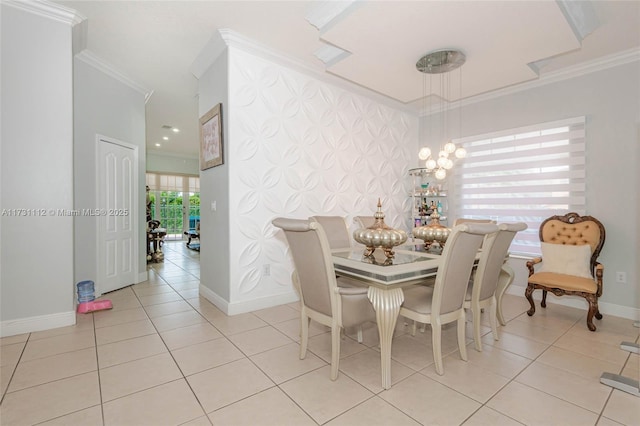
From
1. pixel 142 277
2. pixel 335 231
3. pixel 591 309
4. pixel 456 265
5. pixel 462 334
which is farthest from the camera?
pixel 142 277

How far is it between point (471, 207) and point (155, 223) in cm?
652

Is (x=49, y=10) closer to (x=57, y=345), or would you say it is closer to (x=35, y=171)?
(x=35, y=171)

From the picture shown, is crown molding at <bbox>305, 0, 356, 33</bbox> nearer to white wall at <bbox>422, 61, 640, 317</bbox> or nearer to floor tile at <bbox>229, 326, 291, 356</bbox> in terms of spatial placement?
floor tile at <bbox>229, 326, 291, 356</bbox>

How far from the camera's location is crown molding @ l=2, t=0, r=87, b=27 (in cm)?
255

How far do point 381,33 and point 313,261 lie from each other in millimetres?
2207

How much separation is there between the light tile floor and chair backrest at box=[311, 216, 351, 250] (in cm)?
91

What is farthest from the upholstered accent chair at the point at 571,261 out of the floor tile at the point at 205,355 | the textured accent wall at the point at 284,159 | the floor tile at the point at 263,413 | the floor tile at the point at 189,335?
the floor tile at the point at 189,335

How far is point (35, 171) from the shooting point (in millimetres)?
2629

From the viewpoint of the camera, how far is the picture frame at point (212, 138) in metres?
3.24

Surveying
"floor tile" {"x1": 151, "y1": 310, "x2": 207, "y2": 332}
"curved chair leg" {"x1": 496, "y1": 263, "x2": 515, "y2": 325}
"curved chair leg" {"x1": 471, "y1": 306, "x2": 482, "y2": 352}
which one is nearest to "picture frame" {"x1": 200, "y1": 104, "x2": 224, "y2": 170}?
"floor tile" {"x1": 151, "y1": 310, "x2": 207, "y2": 332}

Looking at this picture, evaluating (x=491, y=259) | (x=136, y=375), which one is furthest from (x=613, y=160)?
(x=136, y=375)

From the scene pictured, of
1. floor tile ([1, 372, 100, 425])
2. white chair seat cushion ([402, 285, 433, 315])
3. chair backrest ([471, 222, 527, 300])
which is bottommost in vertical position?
floor tile ([1, 372, 100, 425])

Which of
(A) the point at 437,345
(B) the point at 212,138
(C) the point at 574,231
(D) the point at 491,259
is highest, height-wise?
(B) the point at 212,138

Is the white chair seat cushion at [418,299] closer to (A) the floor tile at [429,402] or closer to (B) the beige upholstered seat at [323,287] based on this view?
(B) the beige upholstered seat at [323,287]
